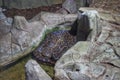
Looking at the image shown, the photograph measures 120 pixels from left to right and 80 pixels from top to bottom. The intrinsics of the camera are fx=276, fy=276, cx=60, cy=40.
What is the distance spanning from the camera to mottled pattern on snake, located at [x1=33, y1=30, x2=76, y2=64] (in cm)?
697

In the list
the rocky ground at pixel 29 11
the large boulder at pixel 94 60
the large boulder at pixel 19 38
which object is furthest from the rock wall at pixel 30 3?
the large boulder at pixel 94 60

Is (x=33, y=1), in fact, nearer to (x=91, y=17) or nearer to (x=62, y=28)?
(x=62, y=28)

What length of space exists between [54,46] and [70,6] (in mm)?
2713

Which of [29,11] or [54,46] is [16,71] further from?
[29,11]

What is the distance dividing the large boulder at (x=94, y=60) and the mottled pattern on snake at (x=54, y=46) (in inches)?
46.9

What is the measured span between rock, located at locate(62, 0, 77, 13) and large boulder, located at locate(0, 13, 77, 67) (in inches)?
83.5

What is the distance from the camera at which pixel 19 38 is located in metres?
7.16

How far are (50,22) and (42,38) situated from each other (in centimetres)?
60

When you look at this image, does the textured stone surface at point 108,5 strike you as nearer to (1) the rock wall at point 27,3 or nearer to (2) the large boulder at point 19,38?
(2) the large boulder at point 19,38

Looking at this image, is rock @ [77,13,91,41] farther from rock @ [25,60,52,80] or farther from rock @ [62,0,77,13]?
rock @ [62,0,77,13]

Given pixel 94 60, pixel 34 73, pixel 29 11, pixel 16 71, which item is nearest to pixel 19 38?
pixel 16 71

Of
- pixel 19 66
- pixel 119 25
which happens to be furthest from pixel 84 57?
pixel 19 66

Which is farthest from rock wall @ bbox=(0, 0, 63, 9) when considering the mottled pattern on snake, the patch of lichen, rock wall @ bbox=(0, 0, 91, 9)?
the patch of lichen

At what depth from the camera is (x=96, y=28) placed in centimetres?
640
